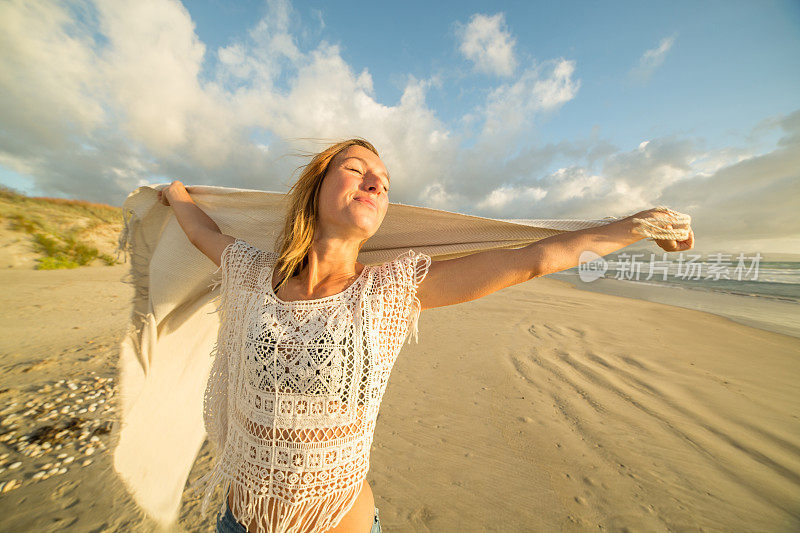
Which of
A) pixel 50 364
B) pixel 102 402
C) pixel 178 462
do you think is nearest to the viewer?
pixel 178 462

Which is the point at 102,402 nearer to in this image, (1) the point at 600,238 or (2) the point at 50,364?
(2) the point at 50,364

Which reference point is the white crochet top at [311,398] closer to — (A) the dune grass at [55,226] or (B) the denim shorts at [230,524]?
(B) the denim shorts at [230,524]

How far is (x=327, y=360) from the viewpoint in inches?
40.9

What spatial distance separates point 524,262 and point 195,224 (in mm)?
1792

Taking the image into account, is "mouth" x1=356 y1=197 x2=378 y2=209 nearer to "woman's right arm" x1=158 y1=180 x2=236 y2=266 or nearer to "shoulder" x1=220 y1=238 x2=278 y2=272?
"shoulder" x1=220 y1=238 x2=278 y2=272

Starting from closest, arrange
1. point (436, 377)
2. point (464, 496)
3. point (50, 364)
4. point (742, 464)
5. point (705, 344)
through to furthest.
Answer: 1. point (464, 496)
2. point (742, 464)
3. point (50, 364)
4. point (436, 377)
5. point (705, 344)

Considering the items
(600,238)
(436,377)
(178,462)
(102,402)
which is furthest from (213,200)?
(436,377)

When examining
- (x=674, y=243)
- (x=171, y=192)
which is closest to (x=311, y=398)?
(x=674, y=243)

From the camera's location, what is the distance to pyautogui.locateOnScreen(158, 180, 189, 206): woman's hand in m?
1.91

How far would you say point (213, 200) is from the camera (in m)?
2.07

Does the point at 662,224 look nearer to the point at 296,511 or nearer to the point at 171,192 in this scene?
the point at 296,511

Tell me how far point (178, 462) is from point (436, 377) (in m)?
3.22

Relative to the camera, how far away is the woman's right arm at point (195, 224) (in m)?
1.56

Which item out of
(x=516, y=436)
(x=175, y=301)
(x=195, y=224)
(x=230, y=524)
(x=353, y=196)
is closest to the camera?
(x=230, y=524)
